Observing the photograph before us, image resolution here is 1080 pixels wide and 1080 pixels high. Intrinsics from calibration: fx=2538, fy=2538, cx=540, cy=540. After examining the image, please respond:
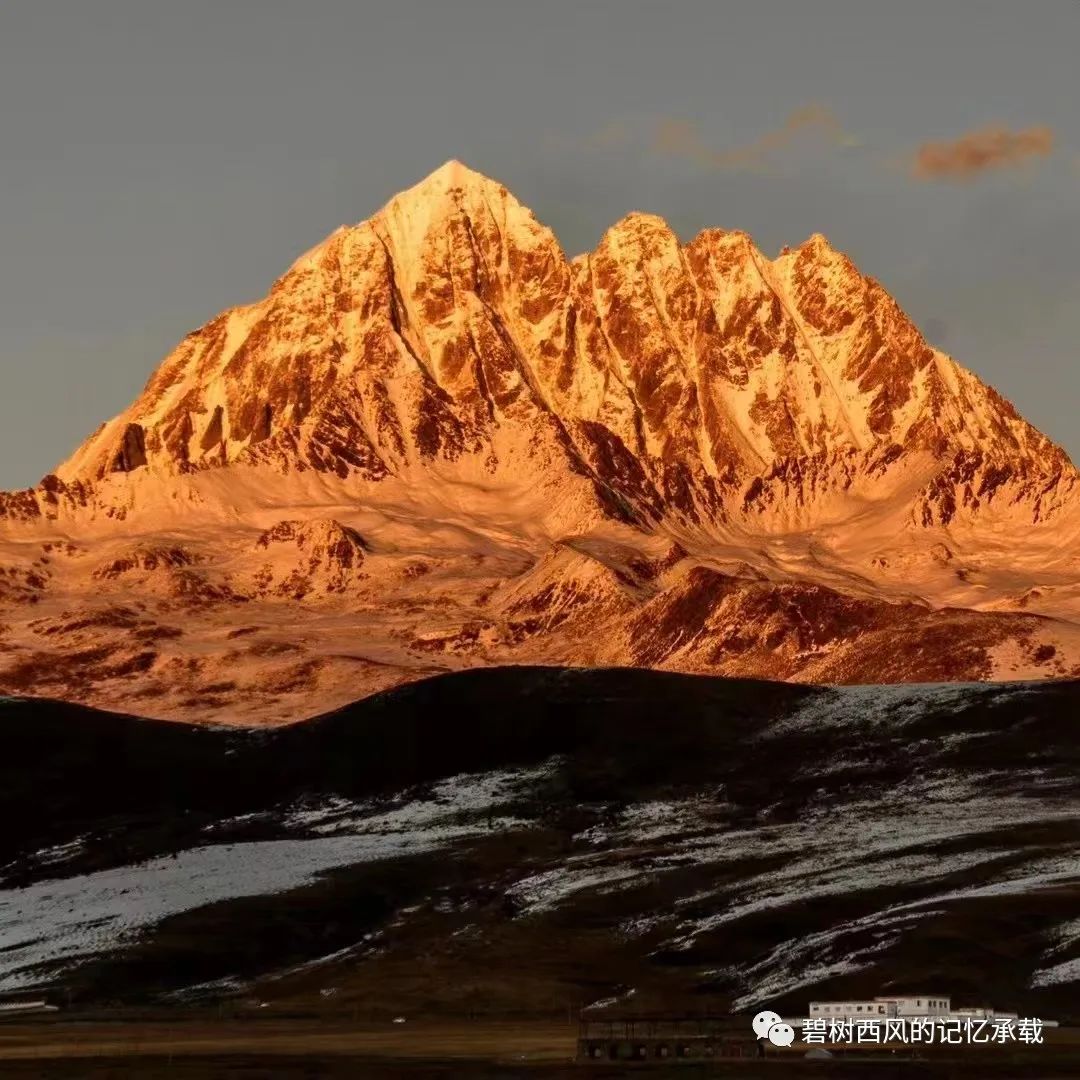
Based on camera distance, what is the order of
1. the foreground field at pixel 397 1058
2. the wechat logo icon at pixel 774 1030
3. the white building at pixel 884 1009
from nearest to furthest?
the foreground field at pixel 397 1058 → the wechat logo icon at pixel 774 1030 → the white building at pixel 884 1009

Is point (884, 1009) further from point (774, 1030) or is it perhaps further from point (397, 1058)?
point (397, 1058)

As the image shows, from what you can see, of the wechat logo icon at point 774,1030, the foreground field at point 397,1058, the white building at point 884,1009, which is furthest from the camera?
the white building at point 884,1009

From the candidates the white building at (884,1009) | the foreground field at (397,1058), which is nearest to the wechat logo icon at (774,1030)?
the foreground field at (397,1058)

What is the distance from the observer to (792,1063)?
422 ft

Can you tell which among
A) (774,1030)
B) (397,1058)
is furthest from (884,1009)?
(397,1058)

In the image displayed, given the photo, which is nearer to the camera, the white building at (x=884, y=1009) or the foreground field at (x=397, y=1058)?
the foreground field at (x=397, y=1058)

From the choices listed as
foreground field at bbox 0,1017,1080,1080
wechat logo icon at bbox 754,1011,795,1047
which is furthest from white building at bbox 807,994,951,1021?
foreground field at bbox 0,1017,1080,1080

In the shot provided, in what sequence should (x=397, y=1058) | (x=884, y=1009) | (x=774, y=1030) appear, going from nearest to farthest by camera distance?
(x=397, y=1058)
(x=774, y=1030)
(x=884, y=1009)

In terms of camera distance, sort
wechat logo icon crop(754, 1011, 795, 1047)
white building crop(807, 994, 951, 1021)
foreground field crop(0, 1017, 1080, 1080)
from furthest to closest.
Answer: white building crop(807, 994, 951, 1021)
wechat logo icon crop(754, 1011, 795, 1047)
foreground field crop(0, 1017, 1080, 1080)

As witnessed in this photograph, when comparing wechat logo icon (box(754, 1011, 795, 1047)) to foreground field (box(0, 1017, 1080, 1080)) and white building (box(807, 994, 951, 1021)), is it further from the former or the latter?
white building (box(807, 994, 951, 1021))

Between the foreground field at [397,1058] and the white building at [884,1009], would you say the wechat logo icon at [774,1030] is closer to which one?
the foreground field at [397,1058]

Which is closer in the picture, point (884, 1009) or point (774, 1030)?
point (774, 1030)

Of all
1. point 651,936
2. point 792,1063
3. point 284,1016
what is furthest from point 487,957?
point 792,1063

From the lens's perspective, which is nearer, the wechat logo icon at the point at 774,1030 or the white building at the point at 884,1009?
the wechat logo icon at the point at 774,1030
